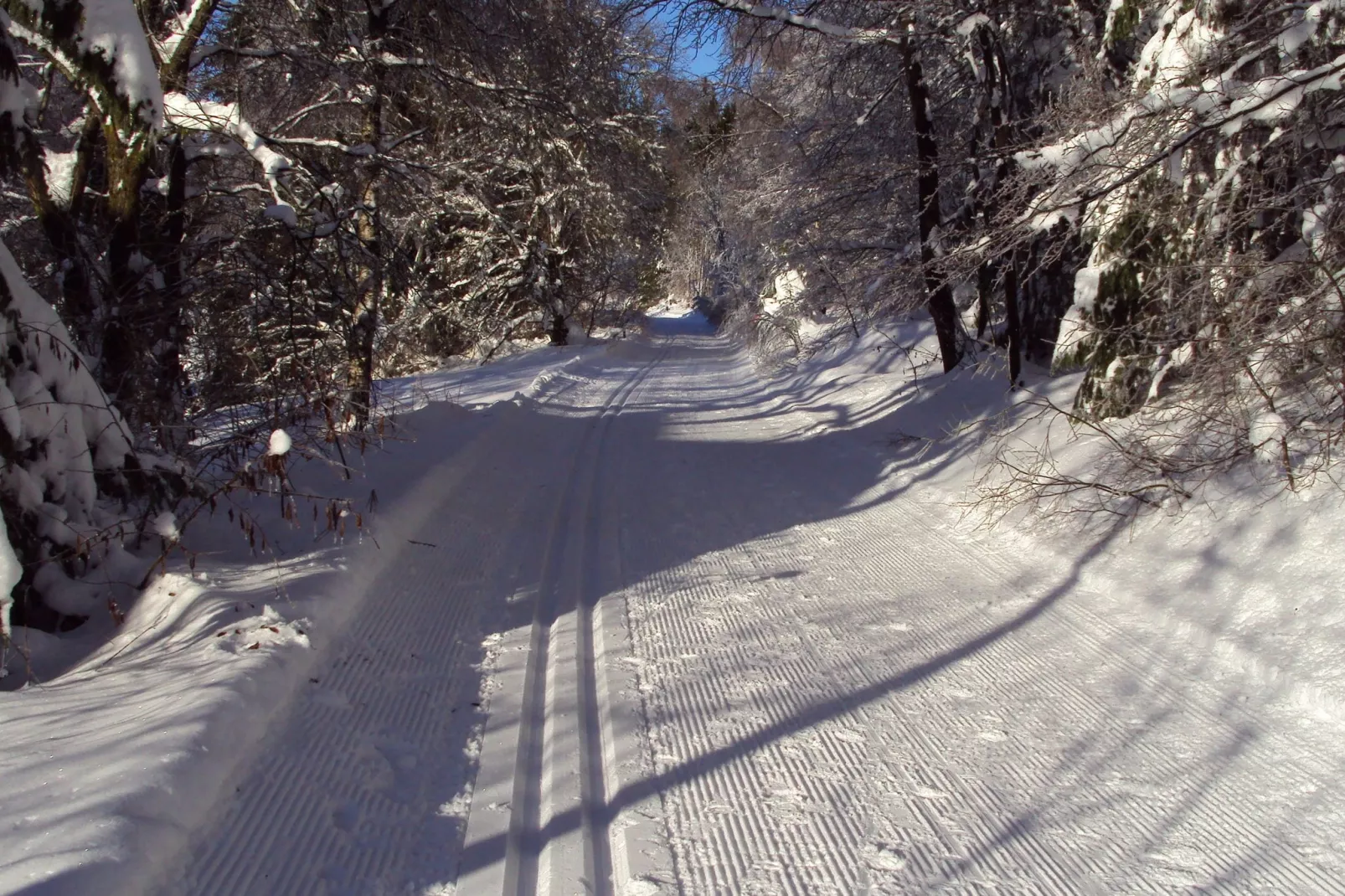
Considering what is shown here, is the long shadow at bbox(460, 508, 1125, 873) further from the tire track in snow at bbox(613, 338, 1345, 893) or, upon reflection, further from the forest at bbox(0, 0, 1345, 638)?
the forest at bbox(0, 0, 1345, 638)

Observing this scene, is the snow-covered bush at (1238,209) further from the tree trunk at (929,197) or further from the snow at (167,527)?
the snow at (167,527)

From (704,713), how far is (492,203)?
7.72 meters

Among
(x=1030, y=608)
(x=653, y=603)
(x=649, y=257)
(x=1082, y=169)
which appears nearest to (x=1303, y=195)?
(x=1082, y=169)

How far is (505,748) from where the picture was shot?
151 inches

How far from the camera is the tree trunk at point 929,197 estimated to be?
35.6 feet

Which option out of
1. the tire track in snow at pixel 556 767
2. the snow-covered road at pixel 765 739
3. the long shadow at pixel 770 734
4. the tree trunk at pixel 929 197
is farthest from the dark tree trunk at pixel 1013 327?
the tire track in snow at pixel 556 767

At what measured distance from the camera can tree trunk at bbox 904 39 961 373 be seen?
10.9 m

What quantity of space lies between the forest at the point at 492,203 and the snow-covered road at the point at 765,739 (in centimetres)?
127

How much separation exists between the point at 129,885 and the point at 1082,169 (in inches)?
217

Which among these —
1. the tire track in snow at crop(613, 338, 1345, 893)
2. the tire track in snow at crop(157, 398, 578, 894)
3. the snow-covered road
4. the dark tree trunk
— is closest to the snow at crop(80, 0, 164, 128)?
the snow-covered road

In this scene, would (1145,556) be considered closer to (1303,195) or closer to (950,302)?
(1303,195)

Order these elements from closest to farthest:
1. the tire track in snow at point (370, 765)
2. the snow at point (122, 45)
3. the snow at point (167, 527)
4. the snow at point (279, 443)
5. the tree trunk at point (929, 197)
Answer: the tire track in snow at point (370, 765)
the snow at point (279, 443)
the snow at point (167, 527)
the snow at point (122, 45)
the tree trunk at point (929, 197)

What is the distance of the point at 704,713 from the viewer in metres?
4.20

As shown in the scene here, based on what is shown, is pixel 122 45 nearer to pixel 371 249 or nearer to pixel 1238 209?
pixel 371 249
